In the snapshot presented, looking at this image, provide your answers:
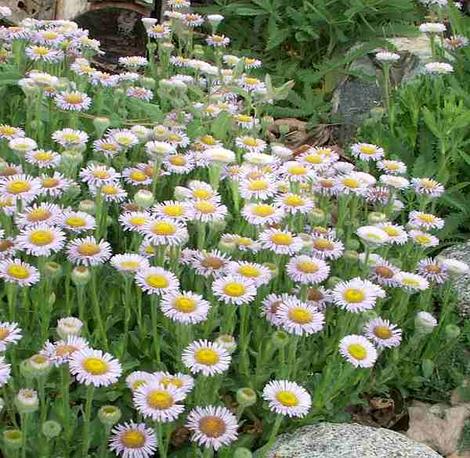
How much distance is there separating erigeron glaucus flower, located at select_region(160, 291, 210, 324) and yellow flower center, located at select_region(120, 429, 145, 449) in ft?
0.95

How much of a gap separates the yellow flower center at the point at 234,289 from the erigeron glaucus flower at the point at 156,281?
0.13 metres

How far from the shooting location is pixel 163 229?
2.36 meters

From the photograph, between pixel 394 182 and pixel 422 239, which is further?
pixel 394 182

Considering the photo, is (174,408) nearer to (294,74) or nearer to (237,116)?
(237,116)

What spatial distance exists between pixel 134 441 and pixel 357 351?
619 millimetres

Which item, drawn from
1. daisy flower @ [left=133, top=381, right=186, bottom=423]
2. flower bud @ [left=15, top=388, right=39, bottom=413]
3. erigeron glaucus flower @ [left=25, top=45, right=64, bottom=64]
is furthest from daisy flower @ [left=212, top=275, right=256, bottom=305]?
erigeron glaucus flower @ [left=25, top=45, right=64, bottom=64]

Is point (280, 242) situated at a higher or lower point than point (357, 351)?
higher

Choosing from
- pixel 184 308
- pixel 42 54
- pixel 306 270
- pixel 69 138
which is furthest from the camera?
pixel 42 54

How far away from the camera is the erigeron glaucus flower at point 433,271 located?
111 inches

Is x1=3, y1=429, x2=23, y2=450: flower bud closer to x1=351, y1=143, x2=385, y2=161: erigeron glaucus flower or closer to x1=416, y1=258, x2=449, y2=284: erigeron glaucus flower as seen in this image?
x1=416, y1=258, x2=449, y2=284: erigeron glaucus flower

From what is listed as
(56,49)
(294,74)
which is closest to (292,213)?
(56,49)

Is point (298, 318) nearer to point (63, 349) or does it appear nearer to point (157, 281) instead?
point (157, 281)

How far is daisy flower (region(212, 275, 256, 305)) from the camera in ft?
7.37

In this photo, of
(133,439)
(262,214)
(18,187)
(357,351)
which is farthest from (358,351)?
(18,187)
